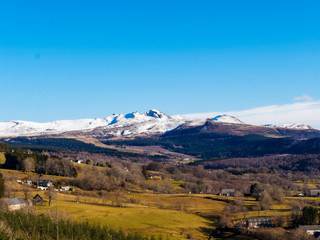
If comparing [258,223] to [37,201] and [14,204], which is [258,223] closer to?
[37,201]

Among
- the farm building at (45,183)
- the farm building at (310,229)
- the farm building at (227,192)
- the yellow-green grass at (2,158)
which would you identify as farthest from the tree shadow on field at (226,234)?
the yellow-green grass at (2,158)

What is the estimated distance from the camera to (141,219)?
8388 centimetres

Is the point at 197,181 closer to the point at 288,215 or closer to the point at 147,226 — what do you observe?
the point at 288,215

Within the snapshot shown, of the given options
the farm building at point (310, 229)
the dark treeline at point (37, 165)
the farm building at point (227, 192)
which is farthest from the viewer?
the farm building at point (227, 192)

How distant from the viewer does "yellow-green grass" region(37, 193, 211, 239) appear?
7475 centimetres

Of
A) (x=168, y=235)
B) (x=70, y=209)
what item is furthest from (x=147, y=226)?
(x=70, y=209)

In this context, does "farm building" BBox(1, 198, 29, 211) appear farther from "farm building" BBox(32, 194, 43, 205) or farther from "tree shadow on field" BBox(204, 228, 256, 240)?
"tree shadow on field" BBox(204, 228, 256, 240)

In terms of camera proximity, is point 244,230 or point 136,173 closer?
point 244,230

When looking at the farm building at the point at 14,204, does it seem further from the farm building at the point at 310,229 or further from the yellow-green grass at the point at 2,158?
the yellow-green grass at the point at 2,158

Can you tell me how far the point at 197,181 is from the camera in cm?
17812

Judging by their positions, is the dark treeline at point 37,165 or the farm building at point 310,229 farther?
the dark treeline at point 37,165

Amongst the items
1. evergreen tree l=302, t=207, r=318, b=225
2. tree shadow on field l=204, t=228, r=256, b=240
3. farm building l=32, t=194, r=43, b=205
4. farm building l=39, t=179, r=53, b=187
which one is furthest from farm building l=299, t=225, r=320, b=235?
farm building l=39, t=179, r=53, b=187

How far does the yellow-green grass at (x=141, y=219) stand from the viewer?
74.8 m

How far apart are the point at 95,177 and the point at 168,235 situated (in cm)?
6678
